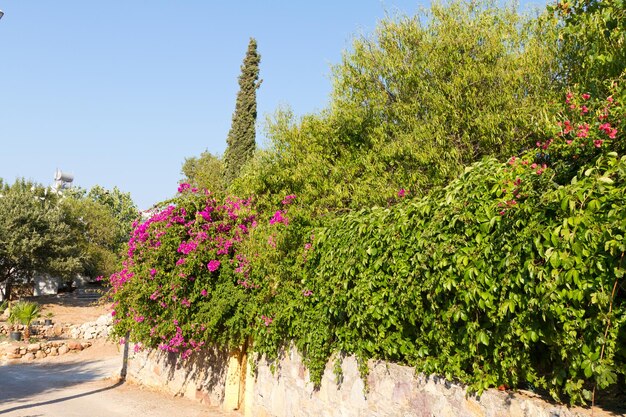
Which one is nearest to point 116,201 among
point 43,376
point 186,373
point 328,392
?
point 43,376

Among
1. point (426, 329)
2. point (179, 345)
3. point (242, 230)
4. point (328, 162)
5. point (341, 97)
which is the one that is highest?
point (341, 97)

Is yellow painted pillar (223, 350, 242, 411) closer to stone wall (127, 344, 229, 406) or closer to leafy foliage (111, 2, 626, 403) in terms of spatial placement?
stone wall (127, 344, 229, 406)

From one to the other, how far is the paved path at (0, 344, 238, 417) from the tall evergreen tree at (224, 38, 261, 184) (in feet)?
46.3

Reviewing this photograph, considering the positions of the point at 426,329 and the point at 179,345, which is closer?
the point at 426,329

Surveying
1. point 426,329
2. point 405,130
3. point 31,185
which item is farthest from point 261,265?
point 31,185

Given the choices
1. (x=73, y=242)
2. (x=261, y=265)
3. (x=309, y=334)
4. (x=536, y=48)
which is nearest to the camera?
(x=309, y=334)

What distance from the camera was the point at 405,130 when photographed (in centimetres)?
1207

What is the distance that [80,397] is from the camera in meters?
13.0

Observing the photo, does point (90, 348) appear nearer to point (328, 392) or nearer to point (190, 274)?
point (190, 274)

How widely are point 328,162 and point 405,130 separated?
6.48 feet

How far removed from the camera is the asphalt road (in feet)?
36.2

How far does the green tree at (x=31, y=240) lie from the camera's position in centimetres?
3316

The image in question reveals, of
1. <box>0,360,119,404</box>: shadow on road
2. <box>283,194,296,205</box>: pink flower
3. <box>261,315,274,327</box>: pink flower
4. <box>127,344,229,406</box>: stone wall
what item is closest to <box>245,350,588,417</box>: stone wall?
<box>261,315,274,327</box>: pink flower

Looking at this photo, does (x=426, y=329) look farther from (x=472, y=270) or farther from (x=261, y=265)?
(x=261, y=265)
